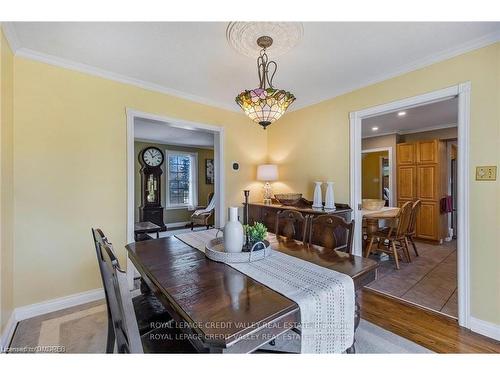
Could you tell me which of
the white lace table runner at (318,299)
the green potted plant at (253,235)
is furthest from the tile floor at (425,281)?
the green potted plant at (253,235)

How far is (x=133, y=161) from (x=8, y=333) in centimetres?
175

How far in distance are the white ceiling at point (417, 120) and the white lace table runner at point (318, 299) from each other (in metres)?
3.25

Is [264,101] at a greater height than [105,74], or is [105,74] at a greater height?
[105,74]

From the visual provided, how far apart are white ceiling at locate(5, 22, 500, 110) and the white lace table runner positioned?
1.67 meters

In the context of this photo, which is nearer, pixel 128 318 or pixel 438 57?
pixel 128 318

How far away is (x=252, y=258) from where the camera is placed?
1462 millimetres

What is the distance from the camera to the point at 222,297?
1034 mm

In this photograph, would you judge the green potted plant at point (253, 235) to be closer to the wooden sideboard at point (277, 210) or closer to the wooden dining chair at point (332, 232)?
the wooden dining chair at point (332, 232)

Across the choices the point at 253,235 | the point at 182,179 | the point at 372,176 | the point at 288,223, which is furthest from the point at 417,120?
the point at 182,179

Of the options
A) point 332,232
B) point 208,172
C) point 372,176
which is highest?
point 208,172

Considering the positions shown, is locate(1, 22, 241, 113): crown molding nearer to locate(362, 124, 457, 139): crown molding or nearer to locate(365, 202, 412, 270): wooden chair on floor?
locate(365, 202, 412, 270): wooden chair on floor

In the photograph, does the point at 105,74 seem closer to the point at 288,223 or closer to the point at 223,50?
the point at 223,50

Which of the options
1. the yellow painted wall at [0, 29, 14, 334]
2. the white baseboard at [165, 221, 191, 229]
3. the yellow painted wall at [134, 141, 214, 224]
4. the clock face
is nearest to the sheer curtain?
the yellow painted wall at [134, 141, 214, 224]
